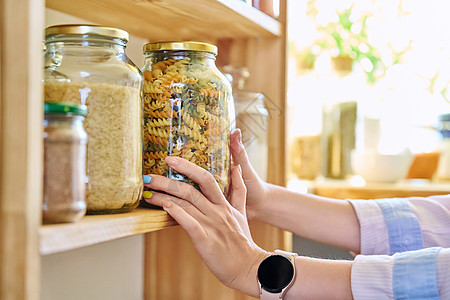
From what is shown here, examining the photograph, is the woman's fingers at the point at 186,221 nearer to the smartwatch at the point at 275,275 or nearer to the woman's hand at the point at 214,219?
the woman's hand at the point at 214,219

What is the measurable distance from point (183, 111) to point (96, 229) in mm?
226

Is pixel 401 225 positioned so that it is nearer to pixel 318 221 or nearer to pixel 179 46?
pixel 318 221

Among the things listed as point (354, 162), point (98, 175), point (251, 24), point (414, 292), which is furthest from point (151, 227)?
point (354, 162)

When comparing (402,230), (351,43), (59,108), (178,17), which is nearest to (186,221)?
(59,108)

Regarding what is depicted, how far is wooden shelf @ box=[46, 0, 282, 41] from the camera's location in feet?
2.82

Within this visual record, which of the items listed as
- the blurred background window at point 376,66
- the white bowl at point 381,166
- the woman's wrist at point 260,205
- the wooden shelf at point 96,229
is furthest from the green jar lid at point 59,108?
the blurred background window at point 376,66

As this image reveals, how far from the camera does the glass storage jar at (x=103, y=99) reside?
0.62 meters

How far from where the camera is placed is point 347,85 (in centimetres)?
276

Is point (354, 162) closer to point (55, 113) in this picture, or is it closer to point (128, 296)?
point (128, 296)

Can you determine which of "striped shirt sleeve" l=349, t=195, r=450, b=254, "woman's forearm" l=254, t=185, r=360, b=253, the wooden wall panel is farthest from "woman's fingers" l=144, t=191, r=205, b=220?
"striped shirt sleeve" l=349, t=195, r=450, b=254

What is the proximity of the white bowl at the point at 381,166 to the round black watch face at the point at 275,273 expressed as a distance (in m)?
1.25

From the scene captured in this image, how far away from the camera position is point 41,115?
1.68ft

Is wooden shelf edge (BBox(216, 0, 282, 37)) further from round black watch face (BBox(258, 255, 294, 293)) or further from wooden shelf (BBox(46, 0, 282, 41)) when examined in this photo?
round black watch face (BBox(258, 255, 294, 293))

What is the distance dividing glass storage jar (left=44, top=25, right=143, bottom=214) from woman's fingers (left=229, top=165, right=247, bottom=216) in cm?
22
